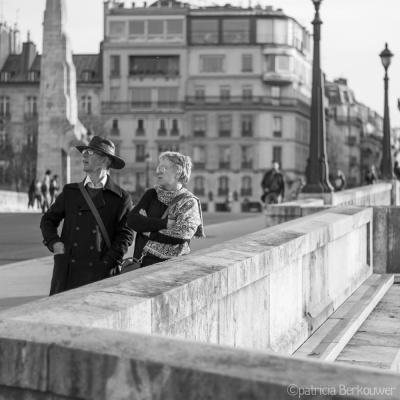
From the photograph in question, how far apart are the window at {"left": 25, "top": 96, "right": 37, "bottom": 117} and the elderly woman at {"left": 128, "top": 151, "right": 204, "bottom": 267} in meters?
109

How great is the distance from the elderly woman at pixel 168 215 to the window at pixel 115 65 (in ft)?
350

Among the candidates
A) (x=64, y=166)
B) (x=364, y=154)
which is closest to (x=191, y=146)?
(x=64, y=166)

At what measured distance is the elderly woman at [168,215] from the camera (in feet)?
24.3

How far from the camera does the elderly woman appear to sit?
7.42 m

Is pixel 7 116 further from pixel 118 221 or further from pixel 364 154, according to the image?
pixel 118 221

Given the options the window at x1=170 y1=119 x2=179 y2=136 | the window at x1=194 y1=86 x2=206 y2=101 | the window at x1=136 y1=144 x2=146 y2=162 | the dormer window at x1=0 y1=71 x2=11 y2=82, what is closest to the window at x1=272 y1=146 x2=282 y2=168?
the window at x1=194 y1=86 x2=206 y2=101

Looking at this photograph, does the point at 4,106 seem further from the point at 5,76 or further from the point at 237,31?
the point at 237,31

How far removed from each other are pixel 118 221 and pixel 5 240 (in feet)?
53.8

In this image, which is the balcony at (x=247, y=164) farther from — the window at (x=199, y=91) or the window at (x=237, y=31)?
the window at (x=237, y=31)

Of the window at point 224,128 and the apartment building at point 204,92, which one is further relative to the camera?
the window at point 224,128

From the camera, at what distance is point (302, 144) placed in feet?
391

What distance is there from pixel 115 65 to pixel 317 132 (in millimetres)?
91964

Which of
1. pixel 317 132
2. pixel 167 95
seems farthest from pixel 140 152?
pixel 317 132

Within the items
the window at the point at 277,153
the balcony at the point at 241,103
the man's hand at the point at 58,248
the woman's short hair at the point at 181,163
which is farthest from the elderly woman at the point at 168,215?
the window at the point at 277,153
